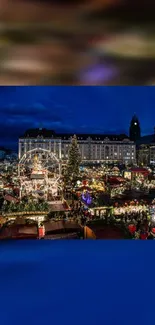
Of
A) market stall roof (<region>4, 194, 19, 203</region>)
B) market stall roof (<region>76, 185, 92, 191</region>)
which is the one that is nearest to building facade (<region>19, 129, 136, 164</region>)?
market stall roof (<region>76, 185, 92, 191</region>)

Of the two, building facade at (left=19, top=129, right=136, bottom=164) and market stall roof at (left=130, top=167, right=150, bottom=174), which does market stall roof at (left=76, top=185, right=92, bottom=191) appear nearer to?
building facade at (left=19, top=129, right=136, bottom=164)

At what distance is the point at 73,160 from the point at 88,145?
294 millimetres

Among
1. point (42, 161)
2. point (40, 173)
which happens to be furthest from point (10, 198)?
point (42, 161)

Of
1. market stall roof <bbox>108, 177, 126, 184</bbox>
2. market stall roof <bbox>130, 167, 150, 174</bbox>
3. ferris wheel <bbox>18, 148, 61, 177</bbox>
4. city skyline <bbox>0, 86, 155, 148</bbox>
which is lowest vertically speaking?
market stall roof <bbox>108, 177, 126, 184</bbox>

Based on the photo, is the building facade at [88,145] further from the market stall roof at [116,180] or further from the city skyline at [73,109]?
the market stall roof at [116,180]

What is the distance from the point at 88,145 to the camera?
328 cm

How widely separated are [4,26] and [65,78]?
978 millimetres

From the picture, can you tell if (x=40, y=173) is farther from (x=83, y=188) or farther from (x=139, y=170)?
(x=139, y=170)

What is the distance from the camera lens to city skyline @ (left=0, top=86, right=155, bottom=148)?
3033 mm

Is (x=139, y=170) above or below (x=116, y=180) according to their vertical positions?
above

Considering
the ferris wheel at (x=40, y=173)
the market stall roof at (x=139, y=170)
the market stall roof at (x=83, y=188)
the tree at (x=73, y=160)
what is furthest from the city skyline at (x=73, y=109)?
the market stall roof at (x=83, y=188)

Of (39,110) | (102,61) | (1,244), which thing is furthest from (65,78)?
(1,244)

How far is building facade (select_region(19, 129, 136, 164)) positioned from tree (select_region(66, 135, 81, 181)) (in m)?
0.05

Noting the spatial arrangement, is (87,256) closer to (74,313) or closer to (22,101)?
(74,313)
